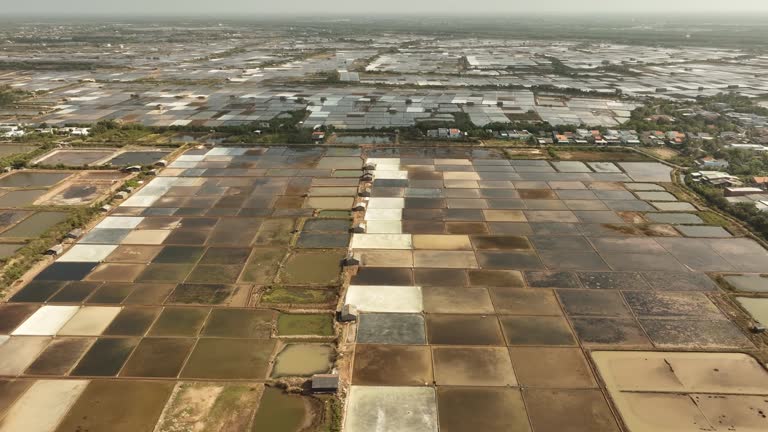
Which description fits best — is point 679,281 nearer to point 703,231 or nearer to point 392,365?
point 703,231

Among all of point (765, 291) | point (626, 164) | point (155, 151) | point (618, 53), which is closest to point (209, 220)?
point (155, 151)

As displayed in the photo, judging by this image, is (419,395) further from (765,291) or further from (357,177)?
(357,177)

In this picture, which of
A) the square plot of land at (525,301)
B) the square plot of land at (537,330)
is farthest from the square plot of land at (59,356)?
the square plot of land at (525,301)

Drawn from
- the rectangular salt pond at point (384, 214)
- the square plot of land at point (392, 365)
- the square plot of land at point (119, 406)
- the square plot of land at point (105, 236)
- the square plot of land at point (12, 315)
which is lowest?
the square plot of land at point (119, 406)

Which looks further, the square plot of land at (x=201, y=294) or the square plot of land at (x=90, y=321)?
the square plot of land at (x=201, y=294)

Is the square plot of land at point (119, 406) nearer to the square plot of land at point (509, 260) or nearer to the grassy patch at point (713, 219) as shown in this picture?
the square plot of land at point (509, 260)

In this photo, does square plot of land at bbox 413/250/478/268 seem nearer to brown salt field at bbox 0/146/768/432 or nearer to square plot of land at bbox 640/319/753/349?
brown salt field at bbox 0/146/768/432
